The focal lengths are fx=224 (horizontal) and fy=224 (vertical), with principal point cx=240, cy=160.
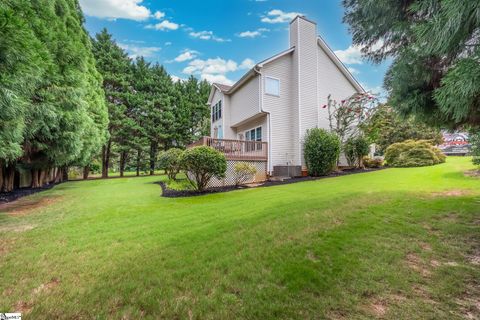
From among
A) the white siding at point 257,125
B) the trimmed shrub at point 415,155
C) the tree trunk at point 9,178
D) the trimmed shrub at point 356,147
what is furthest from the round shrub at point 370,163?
the tree trunk at point 9,178

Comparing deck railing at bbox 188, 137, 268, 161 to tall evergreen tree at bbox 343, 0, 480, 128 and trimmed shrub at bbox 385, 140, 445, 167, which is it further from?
trimmed shrub at bbox 385, 140, 445, 167

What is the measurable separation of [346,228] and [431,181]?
24.3 feet

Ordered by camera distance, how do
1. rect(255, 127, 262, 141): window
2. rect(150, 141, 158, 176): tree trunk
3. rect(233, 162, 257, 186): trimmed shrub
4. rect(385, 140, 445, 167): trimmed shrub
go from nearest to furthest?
rect(233, 162, 257, 186): trimmed shrub, rect(385, 140, 445, 167): trimmed shrub, rect(255, 127, 262, 141): window, rect(150, 141, 158, 176): tree trunk

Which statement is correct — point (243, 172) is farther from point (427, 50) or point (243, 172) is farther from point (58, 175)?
point (58, 175)

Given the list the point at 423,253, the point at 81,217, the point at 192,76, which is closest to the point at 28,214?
the point at 81,217

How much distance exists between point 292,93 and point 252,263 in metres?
13.4

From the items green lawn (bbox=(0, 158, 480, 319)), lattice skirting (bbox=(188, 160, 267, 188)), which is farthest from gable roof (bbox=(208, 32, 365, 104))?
green lawn (bbox=(0, 158, 480, 319))

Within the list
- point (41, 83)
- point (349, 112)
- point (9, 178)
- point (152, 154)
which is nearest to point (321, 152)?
point (349, 112)

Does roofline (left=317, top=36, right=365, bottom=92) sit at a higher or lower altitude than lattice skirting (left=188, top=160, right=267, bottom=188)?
higher

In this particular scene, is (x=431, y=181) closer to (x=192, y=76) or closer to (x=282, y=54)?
(x=282, y=54)

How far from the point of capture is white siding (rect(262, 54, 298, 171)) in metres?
14.1

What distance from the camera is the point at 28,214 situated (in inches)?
260

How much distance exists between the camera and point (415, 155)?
51.6ft

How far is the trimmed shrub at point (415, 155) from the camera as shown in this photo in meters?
15.2
